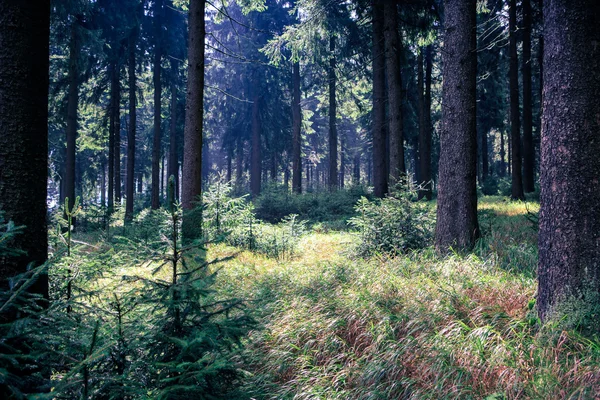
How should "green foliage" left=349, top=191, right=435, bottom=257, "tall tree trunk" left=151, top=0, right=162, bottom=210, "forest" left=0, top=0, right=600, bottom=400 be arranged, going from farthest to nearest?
"tall tree trunk" left=151, top=0, right=162, bottom=210 < "green foliage" left=349, top=191, right=435, bottom=257 < "forest" left=0, top=0, right=600, bottom=400

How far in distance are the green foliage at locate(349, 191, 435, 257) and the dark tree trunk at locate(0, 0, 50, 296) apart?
5491mm

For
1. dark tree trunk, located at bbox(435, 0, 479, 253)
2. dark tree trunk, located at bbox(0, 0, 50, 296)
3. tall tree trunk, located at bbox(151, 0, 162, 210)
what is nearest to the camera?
dark tree trunk, located at bbox(0, 0, 50, 296)

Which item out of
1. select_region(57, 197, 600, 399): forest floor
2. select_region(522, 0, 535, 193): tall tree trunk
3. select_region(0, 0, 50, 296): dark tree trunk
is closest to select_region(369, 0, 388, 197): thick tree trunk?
select_region(522, 0, 535, 193): tall tree trunk

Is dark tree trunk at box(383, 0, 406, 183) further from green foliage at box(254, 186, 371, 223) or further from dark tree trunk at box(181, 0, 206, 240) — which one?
dark tree trunk at box(181, 0, 206, 240)

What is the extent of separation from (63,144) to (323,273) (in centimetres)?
2285

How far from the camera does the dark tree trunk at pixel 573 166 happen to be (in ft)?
11.7

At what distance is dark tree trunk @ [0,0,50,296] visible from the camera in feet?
9.57

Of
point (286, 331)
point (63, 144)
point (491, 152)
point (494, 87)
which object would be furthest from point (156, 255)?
point (491, 152)

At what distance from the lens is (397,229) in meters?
7.49

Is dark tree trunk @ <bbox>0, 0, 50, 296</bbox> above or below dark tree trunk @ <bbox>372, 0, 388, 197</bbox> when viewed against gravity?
below

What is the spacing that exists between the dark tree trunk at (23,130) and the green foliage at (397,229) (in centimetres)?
549

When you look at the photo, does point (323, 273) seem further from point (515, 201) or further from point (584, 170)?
point (515, 201)

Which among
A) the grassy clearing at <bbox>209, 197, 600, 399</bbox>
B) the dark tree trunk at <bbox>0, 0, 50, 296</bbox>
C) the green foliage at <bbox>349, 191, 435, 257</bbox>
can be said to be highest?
the dark tree trunk at <bbox>0, 0, 50, 296</bbox>

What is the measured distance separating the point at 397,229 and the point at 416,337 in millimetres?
3858
